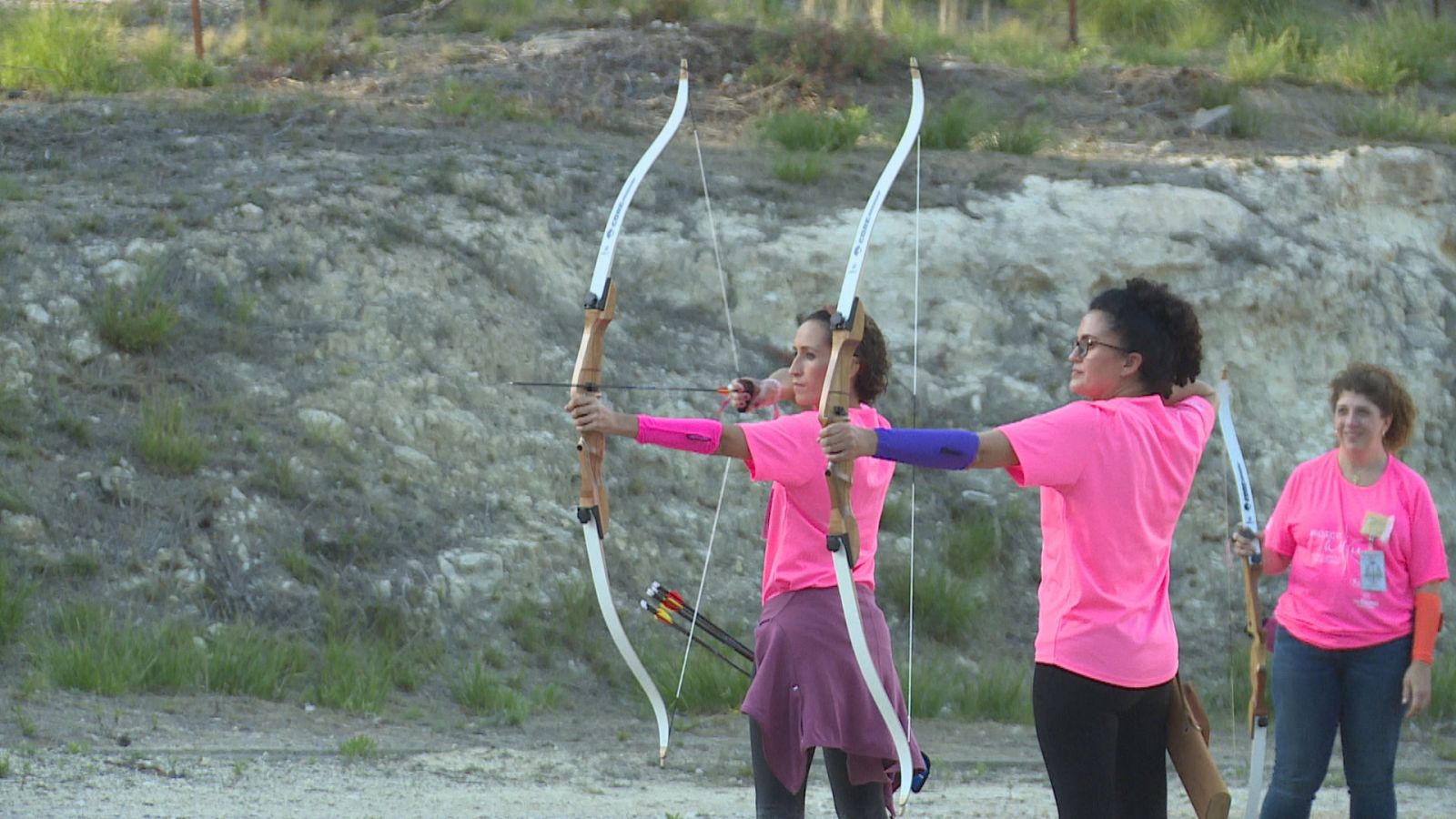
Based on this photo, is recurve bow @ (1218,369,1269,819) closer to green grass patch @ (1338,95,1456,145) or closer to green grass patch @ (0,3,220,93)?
green grass patch @ (1338,95,1456,145)

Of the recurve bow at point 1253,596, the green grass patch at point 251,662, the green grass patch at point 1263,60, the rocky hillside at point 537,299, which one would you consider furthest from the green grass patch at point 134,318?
the green grass patch at point 1263,60

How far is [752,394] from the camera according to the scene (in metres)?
5.21

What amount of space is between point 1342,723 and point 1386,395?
3.24 ft

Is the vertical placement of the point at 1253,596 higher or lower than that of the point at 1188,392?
lower

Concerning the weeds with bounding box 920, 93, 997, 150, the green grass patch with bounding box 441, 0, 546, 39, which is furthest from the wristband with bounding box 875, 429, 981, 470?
the green grass patch with bounding box 441, 0, 546, 39

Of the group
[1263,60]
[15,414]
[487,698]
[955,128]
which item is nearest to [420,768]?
[487,698]

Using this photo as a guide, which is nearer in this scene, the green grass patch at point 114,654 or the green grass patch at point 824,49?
the green grass patch at point 114,654

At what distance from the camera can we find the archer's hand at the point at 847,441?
360 centimetres

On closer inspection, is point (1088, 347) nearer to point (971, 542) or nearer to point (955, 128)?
point (971, 542)

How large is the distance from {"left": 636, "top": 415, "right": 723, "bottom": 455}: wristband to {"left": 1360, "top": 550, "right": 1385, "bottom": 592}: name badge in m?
2.04

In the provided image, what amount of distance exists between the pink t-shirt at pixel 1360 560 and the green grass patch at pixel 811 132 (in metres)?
8.22

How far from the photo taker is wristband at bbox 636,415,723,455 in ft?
13.9

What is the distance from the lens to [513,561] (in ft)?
30.5

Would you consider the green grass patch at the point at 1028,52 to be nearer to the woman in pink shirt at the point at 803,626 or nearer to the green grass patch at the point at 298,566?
the green grass patch at the point at 298,566
